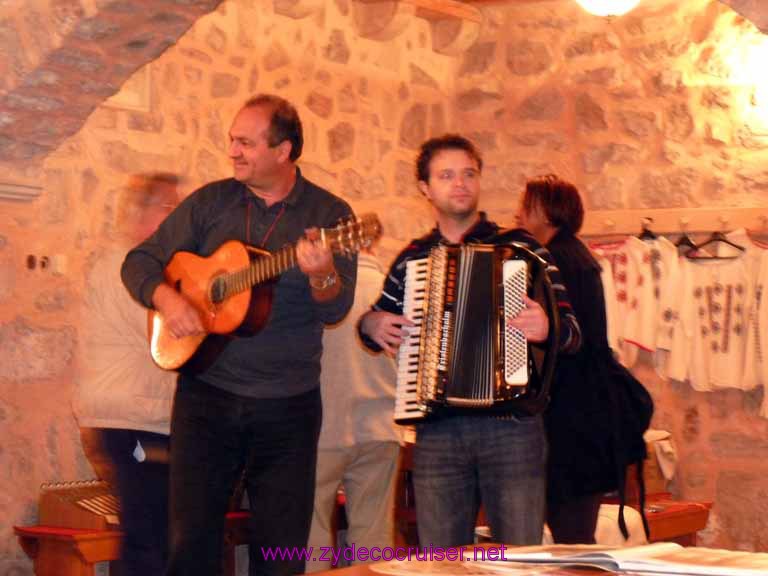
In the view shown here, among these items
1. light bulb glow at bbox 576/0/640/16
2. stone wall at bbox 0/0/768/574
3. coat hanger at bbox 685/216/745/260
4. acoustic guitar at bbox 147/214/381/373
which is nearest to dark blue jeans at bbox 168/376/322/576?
acoustic guitar at bbox 147/214/381/373

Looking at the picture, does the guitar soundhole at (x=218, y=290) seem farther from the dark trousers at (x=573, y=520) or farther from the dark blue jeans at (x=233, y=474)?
the dark trousers at (x=573, y=520)

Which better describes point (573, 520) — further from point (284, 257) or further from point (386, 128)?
point (386, 128)

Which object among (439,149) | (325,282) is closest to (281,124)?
(439,149)

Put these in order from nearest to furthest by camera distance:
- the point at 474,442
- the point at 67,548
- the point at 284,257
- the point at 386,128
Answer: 1. the point at 284,257
2. the point at 474,442
3. the point at 67,548
4. the point at 386,128

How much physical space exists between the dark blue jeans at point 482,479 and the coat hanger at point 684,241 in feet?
10.2

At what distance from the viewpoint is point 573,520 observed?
3668 mm

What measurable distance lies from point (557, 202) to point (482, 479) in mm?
991

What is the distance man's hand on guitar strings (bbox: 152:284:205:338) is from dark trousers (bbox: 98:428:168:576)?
1.80 ft

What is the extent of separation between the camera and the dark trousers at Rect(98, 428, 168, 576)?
376 centimetres

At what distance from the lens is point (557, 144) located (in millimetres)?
6801

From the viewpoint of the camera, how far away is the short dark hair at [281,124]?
11.4 ft

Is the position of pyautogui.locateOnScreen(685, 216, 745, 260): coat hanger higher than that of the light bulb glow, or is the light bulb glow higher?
the light bulb glow

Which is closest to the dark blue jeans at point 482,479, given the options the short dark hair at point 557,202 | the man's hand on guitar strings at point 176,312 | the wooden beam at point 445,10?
the man's hand on guitar strings at point 176,312

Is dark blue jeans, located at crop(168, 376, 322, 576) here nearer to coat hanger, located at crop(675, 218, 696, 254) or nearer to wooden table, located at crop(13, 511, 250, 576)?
wooden table, located at crop(13, 511, 250, 576)
